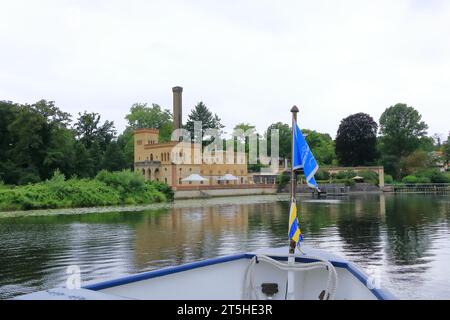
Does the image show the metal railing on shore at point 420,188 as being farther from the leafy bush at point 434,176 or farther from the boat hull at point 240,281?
the boat hull at point 240,281

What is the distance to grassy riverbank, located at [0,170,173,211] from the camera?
3791 centimetres

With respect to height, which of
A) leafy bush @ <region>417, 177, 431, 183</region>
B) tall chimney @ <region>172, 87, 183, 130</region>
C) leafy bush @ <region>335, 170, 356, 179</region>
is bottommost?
leafy bush @ <region>417, 177, 431, 183</region>

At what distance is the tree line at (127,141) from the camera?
55.5 meters

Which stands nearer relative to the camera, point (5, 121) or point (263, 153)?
point (5, 121)

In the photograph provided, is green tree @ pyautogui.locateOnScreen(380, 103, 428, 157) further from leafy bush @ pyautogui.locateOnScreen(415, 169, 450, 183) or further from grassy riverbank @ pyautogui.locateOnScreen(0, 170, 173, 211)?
grassy riverbank @ pyautogui.locateOnScreen(0, 170, 173, 211)

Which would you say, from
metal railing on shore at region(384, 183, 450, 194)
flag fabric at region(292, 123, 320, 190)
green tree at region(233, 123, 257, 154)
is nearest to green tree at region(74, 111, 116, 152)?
green tree at region(233, 123, 257, 154)

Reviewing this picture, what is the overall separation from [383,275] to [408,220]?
49.7 feet

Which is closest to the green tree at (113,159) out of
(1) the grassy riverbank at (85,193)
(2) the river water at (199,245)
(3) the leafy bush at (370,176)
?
(1) the grassy riverbank at (85,193)

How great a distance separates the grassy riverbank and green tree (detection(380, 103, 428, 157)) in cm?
5293

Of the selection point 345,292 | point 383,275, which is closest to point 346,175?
point 383,275

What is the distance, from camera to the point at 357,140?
83125 mm

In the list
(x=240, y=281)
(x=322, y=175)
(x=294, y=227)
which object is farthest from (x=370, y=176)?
(x=240, y=281)

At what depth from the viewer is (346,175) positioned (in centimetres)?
7006
